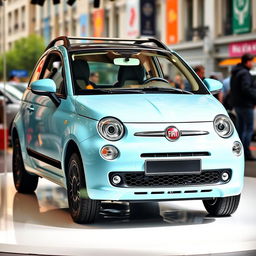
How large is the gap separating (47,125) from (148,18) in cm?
3755

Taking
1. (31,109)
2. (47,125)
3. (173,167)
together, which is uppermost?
(31,109)

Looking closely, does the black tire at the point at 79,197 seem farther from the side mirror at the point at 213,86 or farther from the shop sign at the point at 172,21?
the shop sign at the point at 172,21

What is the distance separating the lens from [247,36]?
3762 centimetres

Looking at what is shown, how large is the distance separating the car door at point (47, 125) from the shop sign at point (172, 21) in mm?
36200

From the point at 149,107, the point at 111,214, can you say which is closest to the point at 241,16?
the point at 111,214

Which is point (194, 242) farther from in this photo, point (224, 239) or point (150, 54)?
point (150, 54)

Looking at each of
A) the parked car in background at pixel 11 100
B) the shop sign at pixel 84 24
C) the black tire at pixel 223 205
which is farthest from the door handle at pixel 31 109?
the shop sign at pixel 84 24

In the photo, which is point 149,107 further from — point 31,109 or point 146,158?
point 31,109

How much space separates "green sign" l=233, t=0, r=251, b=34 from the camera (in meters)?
37.3

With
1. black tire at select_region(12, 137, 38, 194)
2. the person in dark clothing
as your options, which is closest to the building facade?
the person in dark clothing

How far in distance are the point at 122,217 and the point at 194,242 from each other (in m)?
1.50

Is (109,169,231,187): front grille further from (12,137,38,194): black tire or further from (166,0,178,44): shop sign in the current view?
(166,0,178,44): shop sign

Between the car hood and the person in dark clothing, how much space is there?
7125mm

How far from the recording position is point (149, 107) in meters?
7.29
